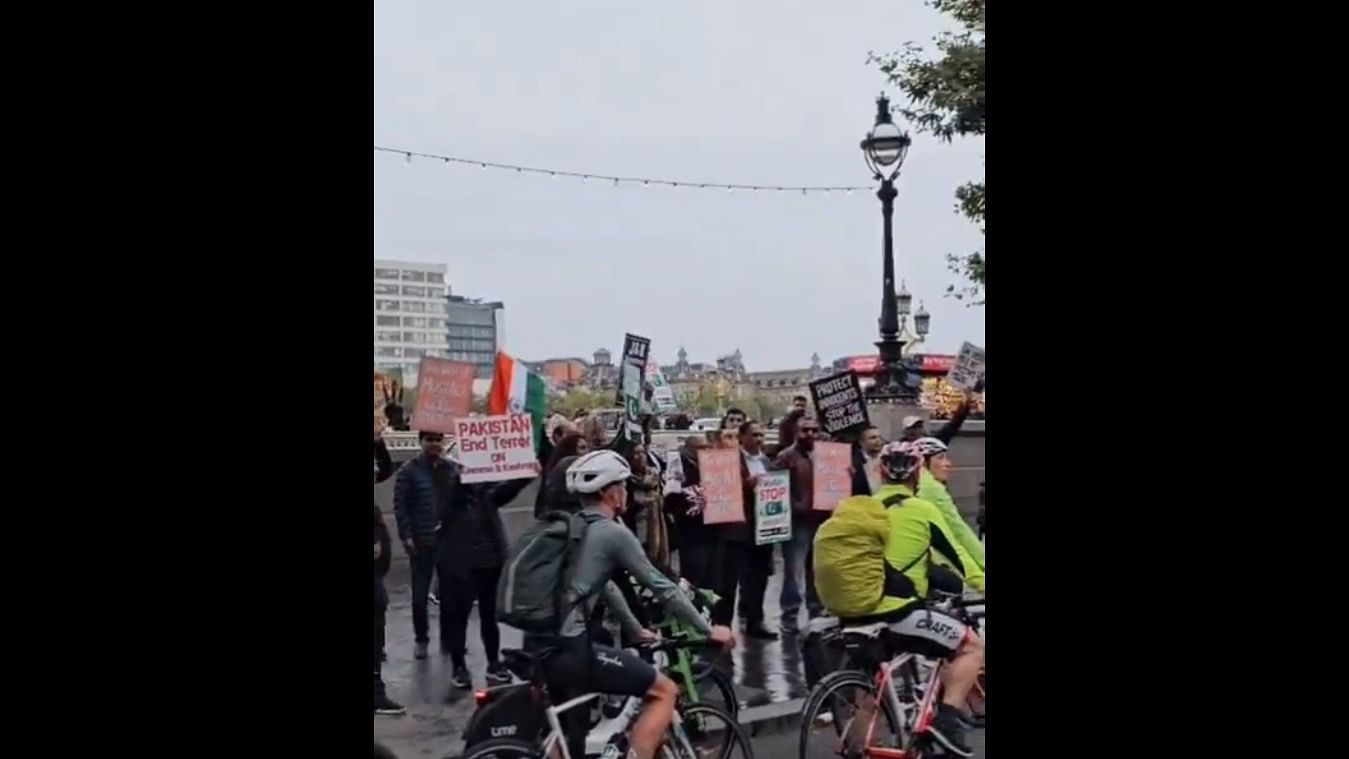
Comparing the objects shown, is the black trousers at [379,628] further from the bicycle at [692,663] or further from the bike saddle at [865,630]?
A: the bike saddle at [865,630]

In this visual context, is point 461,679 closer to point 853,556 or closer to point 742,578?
point 742,578

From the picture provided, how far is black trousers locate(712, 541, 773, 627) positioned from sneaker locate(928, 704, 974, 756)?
1.77ft

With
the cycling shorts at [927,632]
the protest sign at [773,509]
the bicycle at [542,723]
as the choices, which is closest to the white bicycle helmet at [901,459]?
the protest sign at [773,509]

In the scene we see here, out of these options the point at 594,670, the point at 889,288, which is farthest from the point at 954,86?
the point at 594,670

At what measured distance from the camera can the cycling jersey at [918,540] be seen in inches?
142

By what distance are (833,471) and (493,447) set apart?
0.92 metres

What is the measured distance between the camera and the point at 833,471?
3648mm

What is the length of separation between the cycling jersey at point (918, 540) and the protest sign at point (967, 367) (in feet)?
1.04

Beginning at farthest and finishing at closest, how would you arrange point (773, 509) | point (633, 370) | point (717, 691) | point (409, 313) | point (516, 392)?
1. point (773, 509)
2. point (717, 691)
3. point (633, 370)
4. point (516, 392)
5. point (409, 313)

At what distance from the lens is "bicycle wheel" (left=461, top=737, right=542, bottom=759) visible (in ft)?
10.7

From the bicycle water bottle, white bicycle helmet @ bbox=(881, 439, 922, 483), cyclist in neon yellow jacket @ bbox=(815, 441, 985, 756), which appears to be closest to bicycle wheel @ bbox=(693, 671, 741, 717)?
the bicycle water bottle

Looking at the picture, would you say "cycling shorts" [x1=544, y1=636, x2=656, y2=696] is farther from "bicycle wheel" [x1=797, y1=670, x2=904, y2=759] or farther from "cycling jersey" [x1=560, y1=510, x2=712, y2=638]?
"bicycle wheel" [x1=797, y1=670, x2=904, y2=759]
